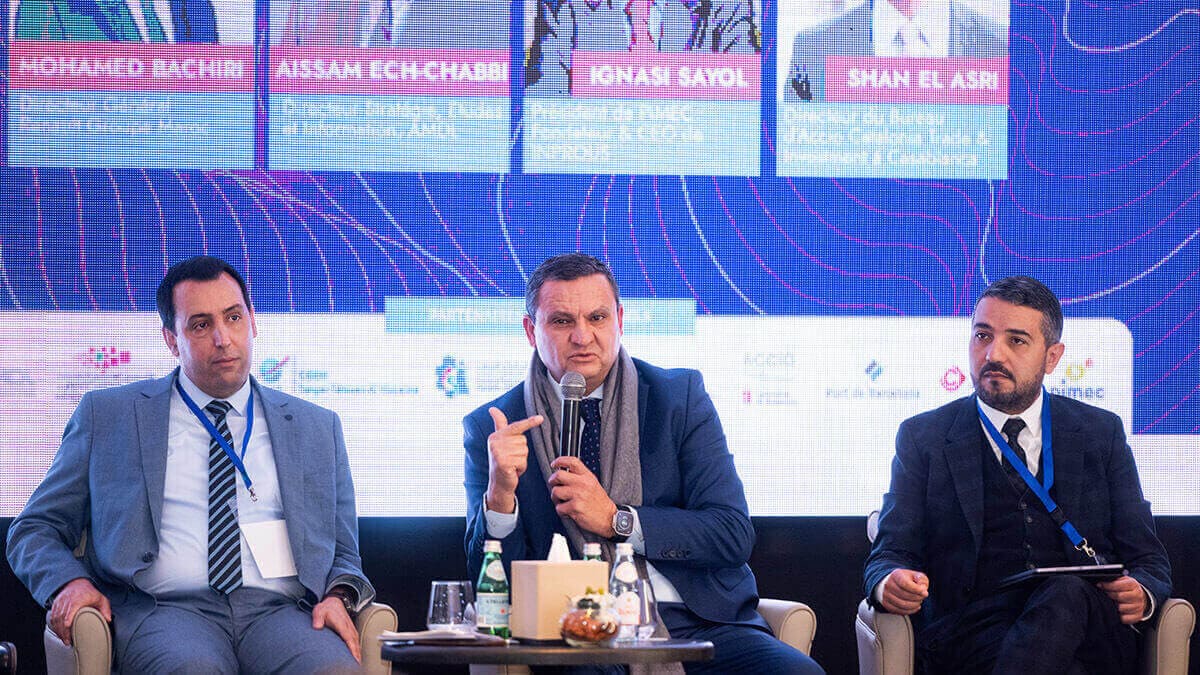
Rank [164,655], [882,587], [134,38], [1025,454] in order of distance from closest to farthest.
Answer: [164,655]
[882,587]
[1025,454]
[134,38]

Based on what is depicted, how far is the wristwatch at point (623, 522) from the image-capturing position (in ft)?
12.6

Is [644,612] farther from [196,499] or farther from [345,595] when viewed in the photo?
[196,499]

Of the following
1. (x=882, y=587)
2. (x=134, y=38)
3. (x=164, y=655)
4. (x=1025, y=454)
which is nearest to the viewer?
(x=164, y=655)

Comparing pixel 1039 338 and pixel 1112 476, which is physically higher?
pixel 1039 338

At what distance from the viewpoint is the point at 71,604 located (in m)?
3.77

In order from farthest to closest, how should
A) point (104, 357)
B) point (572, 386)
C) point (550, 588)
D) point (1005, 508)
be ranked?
point (104, 357), point (1005, 508), point (572, 386), point (550, 588)

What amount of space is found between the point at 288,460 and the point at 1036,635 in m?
2.08

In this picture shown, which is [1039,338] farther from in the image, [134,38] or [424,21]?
[134,38]

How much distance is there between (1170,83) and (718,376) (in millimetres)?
1842

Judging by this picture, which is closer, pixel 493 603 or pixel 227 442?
pixel 493 603

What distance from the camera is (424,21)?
489 cm

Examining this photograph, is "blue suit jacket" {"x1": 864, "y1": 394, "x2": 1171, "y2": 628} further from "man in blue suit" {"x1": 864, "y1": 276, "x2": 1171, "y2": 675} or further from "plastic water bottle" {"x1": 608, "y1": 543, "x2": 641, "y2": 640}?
"plastic water bottle" {"x1": 608, "y1": 543, "x2": 641, "y2": 640}

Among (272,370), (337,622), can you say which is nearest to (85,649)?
(337,622)

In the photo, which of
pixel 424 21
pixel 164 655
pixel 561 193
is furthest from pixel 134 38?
pixel 164 655
